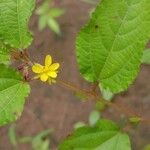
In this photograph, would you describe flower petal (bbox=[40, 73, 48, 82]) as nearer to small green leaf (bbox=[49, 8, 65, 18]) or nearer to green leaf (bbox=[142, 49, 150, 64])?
green leaf (bbox=[142, 49, 150, 64])

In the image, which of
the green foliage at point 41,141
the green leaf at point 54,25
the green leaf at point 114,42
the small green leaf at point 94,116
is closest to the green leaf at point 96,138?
the green leaf at point 114,42

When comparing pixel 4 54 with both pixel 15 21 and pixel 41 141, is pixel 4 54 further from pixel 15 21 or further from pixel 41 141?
pixel 41 141

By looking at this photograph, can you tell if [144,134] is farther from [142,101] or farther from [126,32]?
[126,32]

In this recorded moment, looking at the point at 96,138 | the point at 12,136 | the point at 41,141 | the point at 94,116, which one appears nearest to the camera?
the point at 96,138

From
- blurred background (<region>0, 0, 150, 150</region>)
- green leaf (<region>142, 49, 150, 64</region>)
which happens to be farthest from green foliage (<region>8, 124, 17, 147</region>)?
green leaf (<region>142, 49, 150, 64</region>)

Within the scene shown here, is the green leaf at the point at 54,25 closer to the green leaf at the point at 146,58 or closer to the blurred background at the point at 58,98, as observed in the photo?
the blurred background at the point at 58,98

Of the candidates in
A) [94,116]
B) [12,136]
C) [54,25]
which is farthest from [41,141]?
[54,25]

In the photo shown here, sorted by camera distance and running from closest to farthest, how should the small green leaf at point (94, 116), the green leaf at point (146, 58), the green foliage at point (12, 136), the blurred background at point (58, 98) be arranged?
the green leaf at point (146, 58) < the small green leaf at point (94, 116) < the blurred background at point (58, 98) < the green foliage at point (12, 136)

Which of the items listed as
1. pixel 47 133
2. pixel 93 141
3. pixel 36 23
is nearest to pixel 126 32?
pixel 93 141
